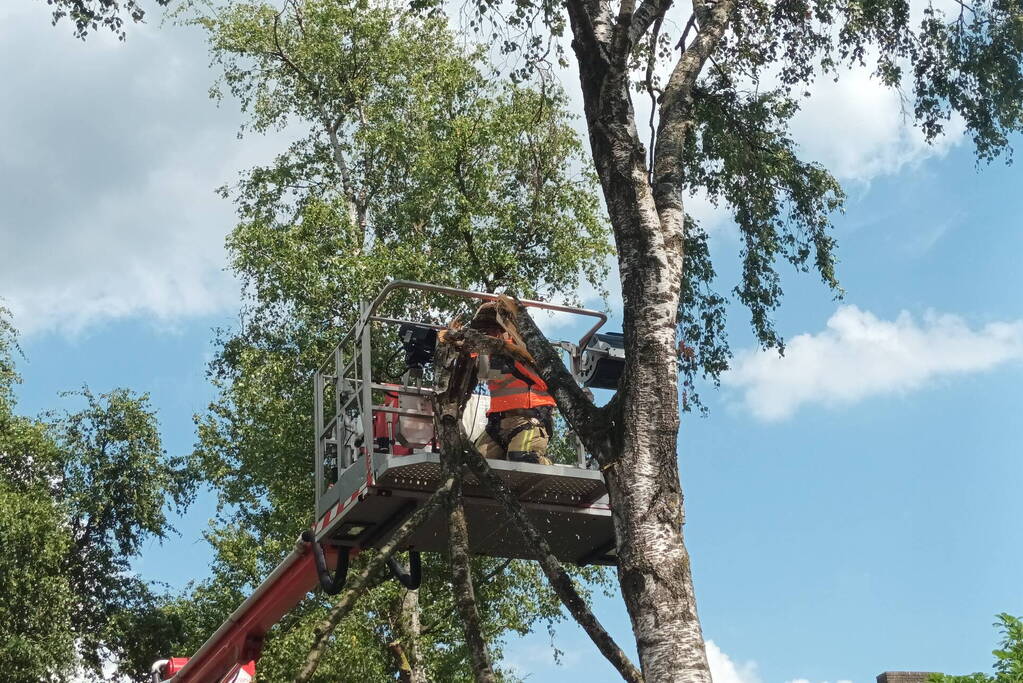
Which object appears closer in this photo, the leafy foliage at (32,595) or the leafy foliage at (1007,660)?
the leafy foliage at (1007,660)

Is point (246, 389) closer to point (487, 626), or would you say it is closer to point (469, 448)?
point (487, 626)

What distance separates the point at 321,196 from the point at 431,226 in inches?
105

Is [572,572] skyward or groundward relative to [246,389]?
groundward

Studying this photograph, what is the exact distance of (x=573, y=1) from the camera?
356 inches

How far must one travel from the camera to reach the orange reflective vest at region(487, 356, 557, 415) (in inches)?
374

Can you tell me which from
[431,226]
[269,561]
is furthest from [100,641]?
[431,226]

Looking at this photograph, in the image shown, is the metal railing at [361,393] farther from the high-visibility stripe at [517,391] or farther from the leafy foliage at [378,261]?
the leafy foliage at [378,261]

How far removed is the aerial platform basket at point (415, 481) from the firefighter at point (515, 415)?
0.72 ft

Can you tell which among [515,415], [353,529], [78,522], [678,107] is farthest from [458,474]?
[78,522]

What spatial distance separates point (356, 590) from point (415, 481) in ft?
6.59

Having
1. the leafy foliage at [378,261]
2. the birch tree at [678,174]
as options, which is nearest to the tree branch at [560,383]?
the birch tree at [678,174]

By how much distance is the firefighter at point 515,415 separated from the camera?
940cm

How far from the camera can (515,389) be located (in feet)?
31.4

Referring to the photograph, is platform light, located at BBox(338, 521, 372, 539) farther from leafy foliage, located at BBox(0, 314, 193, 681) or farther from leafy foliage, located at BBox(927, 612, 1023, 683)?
leafy foliage, located at BBox(0, 314, 193, 681)
